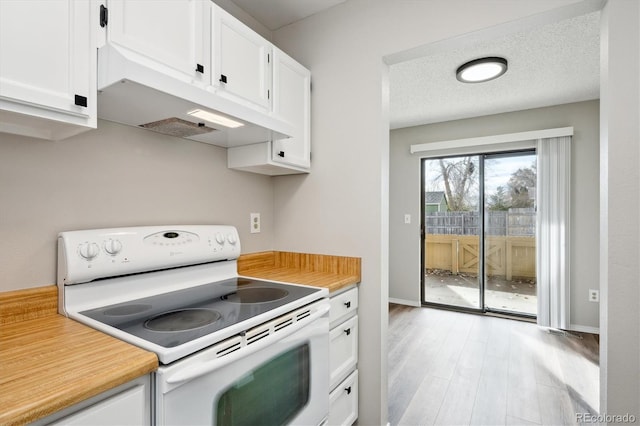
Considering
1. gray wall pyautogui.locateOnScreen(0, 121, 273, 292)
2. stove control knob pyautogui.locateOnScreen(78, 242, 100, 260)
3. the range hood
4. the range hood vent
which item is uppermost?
the range hood

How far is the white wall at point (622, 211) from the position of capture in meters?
1.16

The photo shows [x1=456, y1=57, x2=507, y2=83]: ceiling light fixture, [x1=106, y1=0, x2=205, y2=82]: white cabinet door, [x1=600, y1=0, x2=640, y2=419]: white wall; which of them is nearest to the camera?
[x1=106, y1=0, x2=205, y2=82]: white cabinet door

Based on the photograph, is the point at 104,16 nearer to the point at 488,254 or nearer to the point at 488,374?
the point at 488,374

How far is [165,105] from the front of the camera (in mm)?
1115

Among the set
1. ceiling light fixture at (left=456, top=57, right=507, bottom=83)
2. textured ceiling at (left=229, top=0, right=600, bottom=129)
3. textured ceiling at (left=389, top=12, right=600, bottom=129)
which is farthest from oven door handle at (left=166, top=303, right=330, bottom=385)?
ceiling light fixture at (left=456, top=57, right=507, bottom=83)

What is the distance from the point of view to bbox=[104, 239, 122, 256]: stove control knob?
1176mm

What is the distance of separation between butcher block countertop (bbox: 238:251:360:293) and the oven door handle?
1.06 feet

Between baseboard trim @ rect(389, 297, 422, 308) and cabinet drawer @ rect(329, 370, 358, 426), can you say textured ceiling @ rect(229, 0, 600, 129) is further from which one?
baseboard trim @ rect(389, 297, 422, 308)

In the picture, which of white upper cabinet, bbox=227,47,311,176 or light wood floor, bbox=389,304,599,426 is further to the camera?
light wood floor, bbox=389,304,599,426

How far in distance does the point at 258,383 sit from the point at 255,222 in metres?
1.12

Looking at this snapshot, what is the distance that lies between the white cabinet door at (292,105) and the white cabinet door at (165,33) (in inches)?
17.9

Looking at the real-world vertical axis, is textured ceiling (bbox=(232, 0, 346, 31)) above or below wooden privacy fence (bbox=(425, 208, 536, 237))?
above

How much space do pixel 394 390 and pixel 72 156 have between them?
2316 mm

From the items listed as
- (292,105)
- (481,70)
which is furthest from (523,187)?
(292,105)
